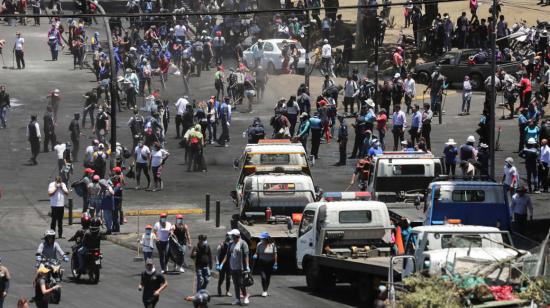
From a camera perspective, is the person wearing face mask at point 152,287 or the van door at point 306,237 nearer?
the person wearing face mask at point 152,287

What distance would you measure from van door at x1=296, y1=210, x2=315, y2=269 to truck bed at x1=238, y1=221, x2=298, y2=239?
1054mm

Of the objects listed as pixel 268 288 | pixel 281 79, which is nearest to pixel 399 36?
pixel 281 79

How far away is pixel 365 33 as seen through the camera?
57.6 m

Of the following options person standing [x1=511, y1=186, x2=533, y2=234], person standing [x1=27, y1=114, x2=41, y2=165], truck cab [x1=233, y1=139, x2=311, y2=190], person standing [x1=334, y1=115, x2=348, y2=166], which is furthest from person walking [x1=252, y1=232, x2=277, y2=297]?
person standing [x1=27, y1=114, x2=41, y2=165]

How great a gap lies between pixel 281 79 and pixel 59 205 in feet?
74.2

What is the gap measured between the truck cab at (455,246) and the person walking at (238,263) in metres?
3.67

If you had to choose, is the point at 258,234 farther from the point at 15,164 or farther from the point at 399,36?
the point at 399,36

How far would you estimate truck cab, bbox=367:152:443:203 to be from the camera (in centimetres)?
3181

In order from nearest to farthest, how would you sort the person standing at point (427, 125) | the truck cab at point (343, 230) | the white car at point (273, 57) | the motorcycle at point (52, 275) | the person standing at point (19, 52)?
1. the motorcycle at point (52, 275)
2. the truck cab at point (343, 230)
3. the person standing at point (427, 125)
4. the white car at point (273, 57)
5. the person standing at point (19, 52)

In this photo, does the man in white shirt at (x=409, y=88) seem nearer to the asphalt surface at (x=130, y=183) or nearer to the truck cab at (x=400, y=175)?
the asphalt surface at (x=130, y=183)

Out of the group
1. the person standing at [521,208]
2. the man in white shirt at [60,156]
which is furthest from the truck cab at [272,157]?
the man in white shirt at [60,156]

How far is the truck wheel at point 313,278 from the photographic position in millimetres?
26375

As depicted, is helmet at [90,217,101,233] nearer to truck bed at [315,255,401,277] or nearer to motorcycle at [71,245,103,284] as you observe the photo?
motorcycle at [71,245,103,284]

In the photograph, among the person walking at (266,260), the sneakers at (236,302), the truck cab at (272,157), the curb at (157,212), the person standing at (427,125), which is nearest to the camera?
the sneakers at (236,302)
